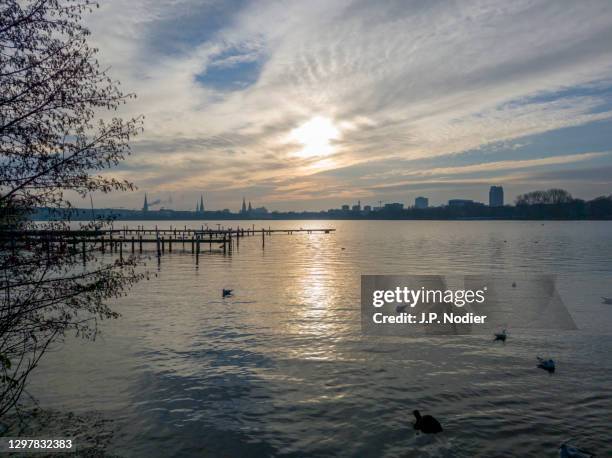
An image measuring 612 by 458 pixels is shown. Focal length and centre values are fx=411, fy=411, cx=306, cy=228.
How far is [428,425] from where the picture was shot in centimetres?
1077

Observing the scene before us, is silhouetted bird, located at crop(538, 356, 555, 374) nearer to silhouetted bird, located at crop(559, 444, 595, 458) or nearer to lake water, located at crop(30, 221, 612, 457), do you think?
lake water, located at crop(30, 221, 612, 457)

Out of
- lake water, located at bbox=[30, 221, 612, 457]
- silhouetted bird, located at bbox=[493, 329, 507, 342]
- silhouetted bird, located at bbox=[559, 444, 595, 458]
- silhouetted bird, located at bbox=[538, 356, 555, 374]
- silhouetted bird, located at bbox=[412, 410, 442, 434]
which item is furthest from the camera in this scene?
silhouetted bird, located at bbox=[493, 329, 507, 342]

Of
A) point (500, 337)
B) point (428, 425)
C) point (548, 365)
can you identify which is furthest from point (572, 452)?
point (500, 337)

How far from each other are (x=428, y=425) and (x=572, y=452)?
10.4 feet

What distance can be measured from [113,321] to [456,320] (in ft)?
62.3

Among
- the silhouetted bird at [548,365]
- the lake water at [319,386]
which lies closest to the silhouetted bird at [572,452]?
the lake water at [319,386]

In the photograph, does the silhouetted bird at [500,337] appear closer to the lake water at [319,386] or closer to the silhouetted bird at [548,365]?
the lake water at [319,386]

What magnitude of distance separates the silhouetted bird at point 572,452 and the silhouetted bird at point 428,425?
8.95 feet

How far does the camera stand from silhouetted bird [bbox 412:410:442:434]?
35.1ft

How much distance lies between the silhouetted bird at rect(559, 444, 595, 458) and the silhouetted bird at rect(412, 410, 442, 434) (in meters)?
2.73

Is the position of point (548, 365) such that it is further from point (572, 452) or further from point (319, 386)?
point (319, 386)

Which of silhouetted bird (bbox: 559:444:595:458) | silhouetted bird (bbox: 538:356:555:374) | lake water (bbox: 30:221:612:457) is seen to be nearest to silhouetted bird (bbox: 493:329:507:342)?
lake water (bbox: 30:221:612:457)

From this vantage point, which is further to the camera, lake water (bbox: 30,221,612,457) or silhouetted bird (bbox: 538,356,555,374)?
silhouetted bird (bbox: 538,356,555,374)

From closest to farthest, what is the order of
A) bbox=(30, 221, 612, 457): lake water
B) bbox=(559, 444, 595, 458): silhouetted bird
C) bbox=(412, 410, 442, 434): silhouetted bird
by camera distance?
bbox=(559, 444, 595, 458): silhouetted bird
bbox=(30, 221, 612, 457): lake water
bbox=(412, 410, 442, 434): silhouetted bird
